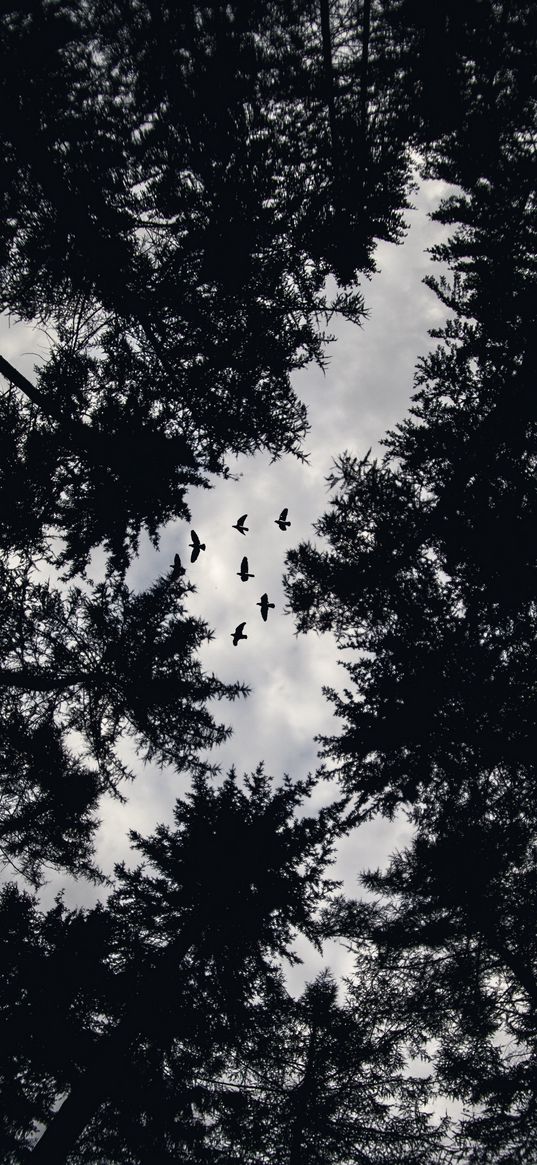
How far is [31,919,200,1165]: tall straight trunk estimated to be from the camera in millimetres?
5691

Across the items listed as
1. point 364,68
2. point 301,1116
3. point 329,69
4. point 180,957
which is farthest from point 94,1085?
point 364,68

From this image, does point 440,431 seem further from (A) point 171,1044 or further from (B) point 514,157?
(A) point 171,1044

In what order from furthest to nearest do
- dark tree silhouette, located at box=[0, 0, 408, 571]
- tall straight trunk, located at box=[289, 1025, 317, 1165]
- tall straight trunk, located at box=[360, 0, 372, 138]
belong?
1. tall straight trunk, located at box=[289, 1025, 317, 1165]
2. tall straight trunk, located at box=[360, 0, 372, 138]
3. dark tree silhouette, located at box=[0, 0, 408, 571]

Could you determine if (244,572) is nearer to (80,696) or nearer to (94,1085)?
(80,696)

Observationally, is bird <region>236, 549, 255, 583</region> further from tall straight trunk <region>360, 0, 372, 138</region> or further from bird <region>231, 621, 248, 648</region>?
tall straight trunk <region>360, 0, 372, 138</region>

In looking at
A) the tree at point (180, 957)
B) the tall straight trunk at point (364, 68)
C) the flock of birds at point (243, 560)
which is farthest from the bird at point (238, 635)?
the tall straight trunk at point (364, 68)

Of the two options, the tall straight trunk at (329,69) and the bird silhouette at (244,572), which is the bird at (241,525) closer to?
the bird silhouette at (244,572)

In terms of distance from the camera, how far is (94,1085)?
19.1 ft

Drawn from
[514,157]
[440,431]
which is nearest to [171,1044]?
[440,431]

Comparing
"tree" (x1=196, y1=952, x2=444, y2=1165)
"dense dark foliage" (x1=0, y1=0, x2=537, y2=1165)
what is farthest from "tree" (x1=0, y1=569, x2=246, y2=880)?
"tree" (x1=196, y1=952, x2=444, y2=1165)

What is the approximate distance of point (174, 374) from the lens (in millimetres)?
5727

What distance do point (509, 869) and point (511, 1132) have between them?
288cm

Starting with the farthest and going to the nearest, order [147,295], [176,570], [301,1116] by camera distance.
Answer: [301,1116], [176,570], [147,295]

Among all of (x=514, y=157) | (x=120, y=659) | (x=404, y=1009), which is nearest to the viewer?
(x=120, y=659)
